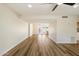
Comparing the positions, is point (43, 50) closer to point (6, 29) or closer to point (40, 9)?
point (6, 29)

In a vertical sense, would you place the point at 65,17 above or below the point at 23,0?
above

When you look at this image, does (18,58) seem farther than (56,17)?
No

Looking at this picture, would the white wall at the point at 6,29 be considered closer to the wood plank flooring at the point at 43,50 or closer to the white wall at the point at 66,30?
the wood plank flooring at the point at 43,50

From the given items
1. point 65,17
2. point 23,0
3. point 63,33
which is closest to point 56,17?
point 65,17

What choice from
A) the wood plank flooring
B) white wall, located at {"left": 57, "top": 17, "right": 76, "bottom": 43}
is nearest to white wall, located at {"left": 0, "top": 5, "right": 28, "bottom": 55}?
the wood plank flooring

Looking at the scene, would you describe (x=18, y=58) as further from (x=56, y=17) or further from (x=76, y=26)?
(x=76, y=26)

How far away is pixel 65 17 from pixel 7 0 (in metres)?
8.81

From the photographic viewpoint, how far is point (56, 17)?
9531 mm

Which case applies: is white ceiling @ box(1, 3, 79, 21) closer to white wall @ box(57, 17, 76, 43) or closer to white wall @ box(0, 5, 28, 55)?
white wall @ box(0, 5, 28, 55)

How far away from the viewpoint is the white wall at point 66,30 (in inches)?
376

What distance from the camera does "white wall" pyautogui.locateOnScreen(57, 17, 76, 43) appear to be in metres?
9.56

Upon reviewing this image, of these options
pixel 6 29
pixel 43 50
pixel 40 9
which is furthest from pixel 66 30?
pixel 6 29

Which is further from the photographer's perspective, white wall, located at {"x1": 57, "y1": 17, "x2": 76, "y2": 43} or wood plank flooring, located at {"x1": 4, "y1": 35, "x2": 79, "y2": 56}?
white wall, located at {"x1": 57, "y1": 17, "x2": 76, "y2": 43}

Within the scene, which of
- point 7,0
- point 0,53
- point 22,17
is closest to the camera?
point 7,0
